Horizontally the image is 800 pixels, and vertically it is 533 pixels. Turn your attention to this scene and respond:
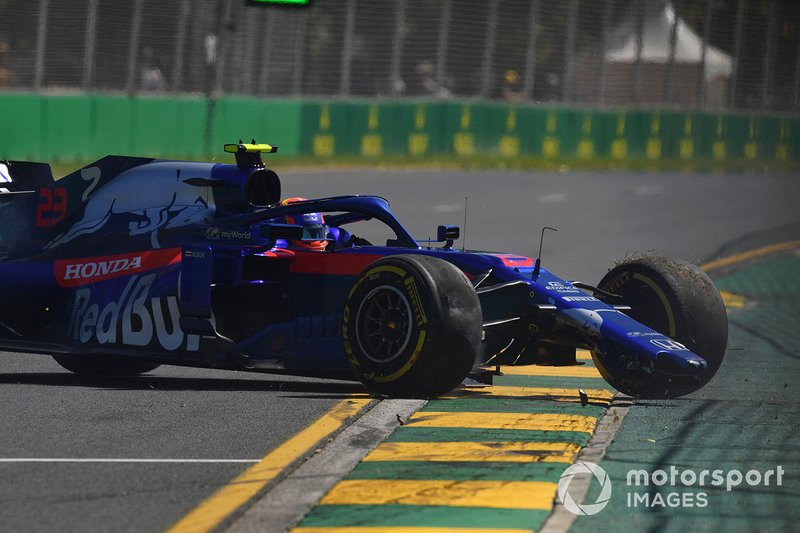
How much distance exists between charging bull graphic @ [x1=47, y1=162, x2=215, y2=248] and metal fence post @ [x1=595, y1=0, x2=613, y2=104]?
2552cm

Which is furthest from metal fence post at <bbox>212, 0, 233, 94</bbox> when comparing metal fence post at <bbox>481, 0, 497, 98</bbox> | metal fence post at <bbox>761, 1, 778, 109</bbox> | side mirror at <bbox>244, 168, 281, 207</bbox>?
side mirror at <bbox>244, 168, 281, 207</bbox>

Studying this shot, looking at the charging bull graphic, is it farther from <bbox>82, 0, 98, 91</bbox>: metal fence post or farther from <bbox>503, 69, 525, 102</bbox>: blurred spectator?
<bbox>503, 69, 525, 102</bbox>: blurred spectator

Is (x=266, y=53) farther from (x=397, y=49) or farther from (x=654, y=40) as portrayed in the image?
(x=654, y=40)

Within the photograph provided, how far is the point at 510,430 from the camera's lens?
28.3 feet

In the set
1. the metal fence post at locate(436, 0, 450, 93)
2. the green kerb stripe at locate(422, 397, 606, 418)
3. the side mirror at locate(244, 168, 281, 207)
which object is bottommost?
the green kerb stripe at locate(422, 397, 606, 418)

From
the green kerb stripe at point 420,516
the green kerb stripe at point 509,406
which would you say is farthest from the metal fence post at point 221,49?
the green kerb stripe at point 420,516

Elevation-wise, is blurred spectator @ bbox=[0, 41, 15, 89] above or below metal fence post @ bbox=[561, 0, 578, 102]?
below

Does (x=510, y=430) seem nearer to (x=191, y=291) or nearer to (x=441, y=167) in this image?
(x=191, y=291)

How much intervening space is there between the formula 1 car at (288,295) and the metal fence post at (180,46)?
20355 millimetres

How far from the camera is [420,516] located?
6496 millimetres

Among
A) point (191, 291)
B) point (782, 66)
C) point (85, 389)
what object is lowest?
point (85, 389)

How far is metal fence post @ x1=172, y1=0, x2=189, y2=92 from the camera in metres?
31.5

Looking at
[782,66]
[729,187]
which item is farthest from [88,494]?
[782,66]

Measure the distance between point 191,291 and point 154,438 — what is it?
2026 millimetres
